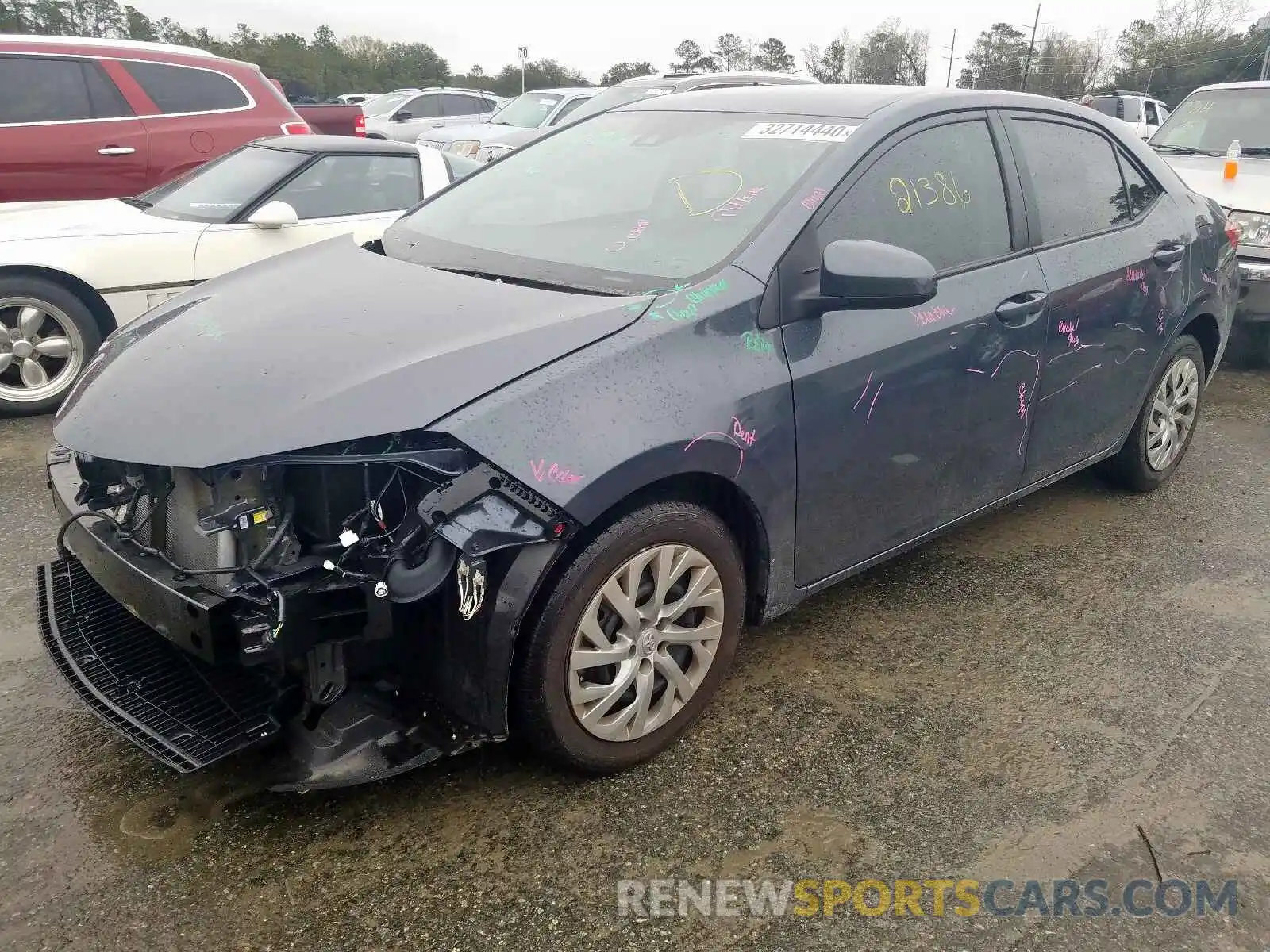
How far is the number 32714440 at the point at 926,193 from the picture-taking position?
2.99 meters

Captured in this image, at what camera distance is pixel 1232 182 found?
6809 mm

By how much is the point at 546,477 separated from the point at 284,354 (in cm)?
73

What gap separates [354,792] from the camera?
2459mm

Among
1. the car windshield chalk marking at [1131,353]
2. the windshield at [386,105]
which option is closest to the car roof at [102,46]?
the car windshield chalk marking at [1131,353]

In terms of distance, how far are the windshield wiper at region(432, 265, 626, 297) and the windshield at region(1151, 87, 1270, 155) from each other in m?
6.84

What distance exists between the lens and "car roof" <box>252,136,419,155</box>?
19.0 ft

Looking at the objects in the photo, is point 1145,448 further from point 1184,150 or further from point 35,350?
point 35,350

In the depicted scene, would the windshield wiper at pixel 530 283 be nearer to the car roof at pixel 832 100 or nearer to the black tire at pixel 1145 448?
the car roof at pixel 832 100

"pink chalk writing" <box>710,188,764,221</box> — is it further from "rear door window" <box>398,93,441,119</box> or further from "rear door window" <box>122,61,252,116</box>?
"rear door window" <box>398,93,441,119</box>

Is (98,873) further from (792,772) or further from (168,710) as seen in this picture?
(792,772)

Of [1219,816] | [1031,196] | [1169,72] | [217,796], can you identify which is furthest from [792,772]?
[1169,72]

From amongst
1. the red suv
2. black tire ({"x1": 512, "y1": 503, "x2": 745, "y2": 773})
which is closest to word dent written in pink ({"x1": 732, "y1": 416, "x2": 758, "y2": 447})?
black tire ({"x1": 512, "y1": 503, "x2": 745, "y2": 773})

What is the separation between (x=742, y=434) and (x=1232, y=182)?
19.8ft

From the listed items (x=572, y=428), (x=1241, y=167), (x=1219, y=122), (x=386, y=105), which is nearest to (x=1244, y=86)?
(x=1219, y=122)
